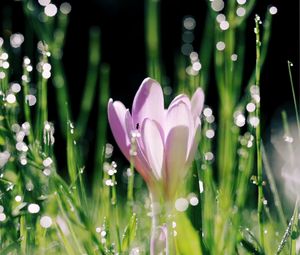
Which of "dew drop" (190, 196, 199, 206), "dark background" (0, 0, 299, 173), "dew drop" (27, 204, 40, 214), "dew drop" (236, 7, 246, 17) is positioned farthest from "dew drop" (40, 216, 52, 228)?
"dark background" (0, 0, 299, 173)

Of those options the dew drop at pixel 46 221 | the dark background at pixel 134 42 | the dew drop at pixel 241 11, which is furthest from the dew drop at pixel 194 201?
the dark background at pixel 134 42

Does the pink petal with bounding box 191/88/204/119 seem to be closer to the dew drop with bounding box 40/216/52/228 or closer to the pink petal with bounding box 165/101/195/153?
the pink petal with bounding box 165/101/195/153

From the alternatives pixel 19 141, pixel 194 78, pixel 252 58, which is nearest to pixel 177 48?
pixel 252 58

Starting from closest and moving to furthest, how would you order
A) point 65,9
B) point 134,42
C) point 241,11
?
point 241,11 → point 65,9 → point 134,42

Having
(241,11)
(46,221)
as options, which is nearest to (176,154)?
(46,221)

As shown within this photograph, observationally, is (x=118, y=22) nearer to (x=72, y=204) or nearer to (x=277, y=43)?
(x=277, y=43)

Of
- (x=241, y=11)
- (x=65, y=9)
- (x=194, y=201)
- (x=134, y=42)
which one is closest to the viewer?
(x=194, y=201)

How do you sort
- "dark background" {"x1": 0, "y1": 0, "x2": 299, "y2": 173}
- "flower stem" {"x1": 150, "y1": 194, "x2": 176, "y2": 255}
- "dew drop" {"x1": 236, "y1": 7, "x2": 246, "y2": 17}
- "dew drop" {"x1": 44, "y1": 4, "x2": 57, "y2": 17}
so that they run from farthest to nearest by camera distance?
1. "dark background" {"x1": 0, "y1": 0, "x2": 299, "y2": 173}
2. "dew drop" {"x1": 44, "y1": 4, "x2": 57, "y2": 17}
3. "dew drop" {"x1": 236, "y1": 7, "x2": 246, "y2": 17}
4. "flower stem" {"x1": 150, "y1": 194, "x2": 176, "y2": 255}

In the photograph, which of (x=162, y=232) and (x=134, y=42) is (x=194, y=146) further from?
(x=134, y=42)

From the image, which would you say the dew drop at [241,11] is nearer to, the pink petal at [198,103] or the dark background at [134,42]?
the pink petal at [198,103]
